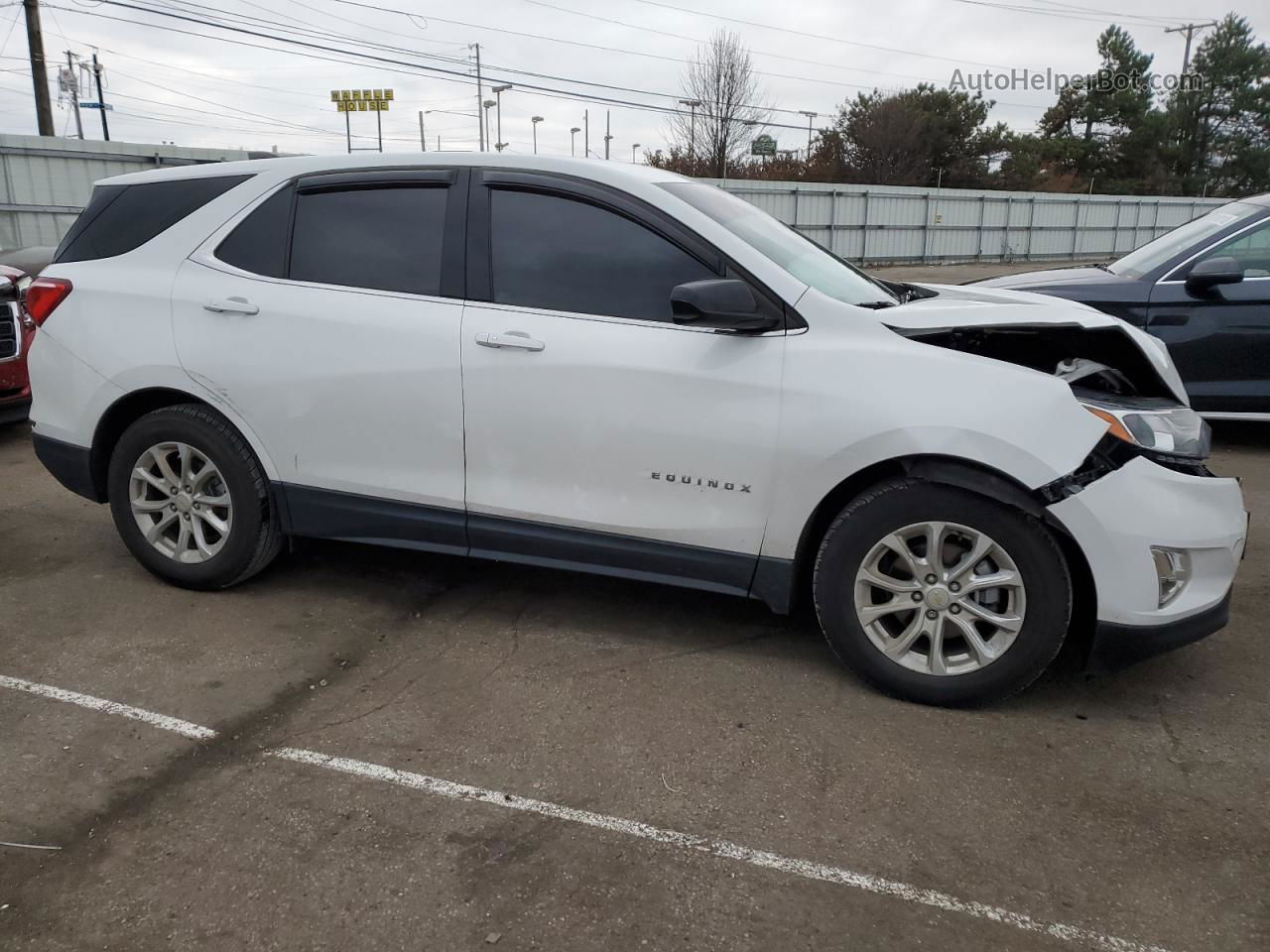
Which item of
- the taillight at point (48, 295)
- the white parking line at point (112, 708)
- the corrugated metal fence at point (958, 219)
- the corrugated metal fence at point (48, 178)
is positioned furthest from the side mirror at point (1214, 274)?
the corrugated metal fence at point (958, 219)

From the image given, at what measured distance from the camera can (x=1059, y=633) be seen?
316 cm

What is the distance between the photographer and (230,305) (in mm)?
4016

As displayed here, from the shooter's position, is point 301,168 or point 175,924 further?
point 301,168

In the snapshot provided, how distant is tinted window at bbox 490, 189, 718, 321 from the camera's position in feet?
11.6

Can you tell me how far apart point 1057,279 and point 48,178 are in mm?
19701

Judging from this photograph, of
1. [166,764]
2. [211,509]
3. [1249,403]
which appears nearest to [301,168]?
[211,509]

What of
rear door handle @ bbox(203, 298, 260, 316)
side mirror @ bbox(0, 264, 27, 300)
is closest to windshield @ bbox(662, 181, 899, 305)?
rear door handle @ bbox(203, 298, 260, 316)

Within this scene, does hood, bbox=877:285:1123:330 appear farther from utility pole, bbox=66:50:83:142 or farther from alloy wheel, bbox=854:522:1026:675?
utility pole, bbox=66:50:83:142

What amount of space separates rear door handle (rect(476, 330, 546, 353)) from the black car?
441 cm

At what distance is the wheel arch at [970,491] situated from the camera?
312cm

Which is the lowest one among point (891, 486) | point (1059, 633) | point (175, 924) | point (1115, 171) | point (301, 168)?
point (175, 924)

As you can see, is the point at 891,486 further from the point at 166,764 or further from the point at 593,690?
the point at 166,764

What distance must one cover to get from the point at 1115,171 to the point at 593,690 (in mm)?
66673

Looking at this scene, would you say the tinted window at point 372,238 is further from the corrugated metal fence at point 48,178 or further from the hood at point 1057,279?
the corrugated metal fence at point 48,178
